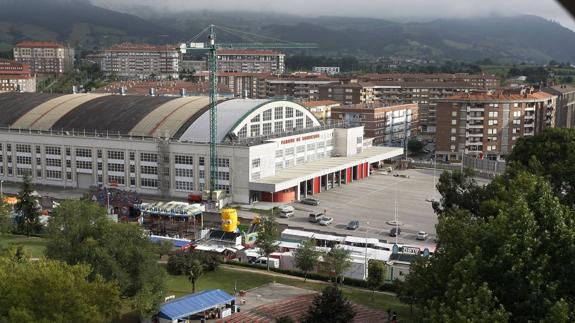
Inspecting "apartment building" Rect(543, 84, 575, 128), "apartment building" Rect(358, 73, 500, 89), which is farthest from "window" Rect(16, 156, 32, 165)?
"apartment building" Rect(358, 73, 500, 89)

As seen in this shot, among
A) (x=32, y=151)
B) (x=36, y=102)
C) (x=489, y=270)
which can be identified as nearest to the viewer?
(x=489, y=270)

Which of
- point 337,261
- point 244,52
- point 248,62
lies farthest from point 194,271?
point 244,52

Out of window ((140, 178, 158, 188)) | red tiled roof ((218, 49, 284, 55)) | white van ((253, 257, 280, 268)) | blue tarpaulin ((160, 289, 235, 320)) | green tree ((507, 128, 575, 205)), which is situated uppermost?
red tiled roof ((218, 49, 284, 55))

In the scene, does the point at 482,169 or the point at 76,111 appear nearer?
the point at 76,111

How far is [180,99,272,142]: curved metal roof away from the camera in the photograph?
109 feet

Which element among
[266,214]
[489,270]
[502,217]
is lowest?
[266,214]

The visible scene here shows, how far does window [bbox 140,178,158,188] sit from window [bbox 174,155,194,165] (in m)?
1.39

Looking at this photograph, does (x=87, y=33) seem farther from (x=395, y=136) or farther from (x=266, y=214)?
(x=266, y=214)

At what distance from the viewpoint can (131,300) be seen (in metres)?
15.8

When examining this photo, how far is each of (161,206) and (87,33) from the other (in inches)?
6876

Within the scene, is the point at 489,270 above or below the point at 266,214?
above

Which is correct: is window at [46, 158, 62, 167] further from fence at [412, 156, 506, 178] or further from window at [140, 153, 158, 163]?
fence at [412, 156, 506, 178]

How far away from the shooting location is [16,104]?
38875mm

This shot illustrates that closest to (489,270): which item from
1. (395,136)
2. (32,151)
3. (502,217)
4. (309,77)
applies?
(502,217)
